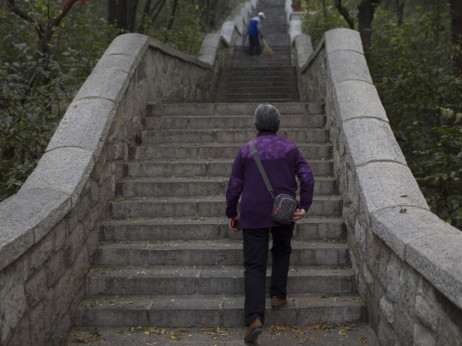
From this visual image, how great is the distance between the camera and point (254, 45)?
1473 cm

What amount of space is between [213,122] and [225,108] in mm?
567

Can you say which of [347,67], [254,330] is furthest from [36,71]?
[254,330]

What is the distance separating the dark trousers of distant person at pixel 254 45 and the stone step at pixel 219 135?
30.3 feet

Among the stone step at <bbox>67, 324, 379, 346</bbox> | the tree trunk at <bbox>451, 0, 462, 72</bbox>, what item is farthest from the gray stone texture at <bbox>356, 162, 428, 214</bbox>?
the tree trunk at <bbox>451, 0, 462, 72</bbox>

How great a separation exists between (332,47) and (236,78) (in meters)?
6.46

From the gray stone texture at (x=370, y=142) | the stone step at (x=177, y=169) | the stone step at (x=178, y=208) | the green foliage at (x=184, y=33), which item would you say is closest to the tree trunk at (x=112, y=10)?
the green foliage at (x=184, y=33)

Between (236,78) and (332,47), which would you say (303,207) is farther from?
(236,78)

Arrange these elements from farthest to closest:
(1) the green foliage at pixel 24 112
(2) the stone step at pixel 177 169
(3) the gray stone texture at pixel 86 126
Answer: (2) the stone step at pixel 177 169 < (1) the green foliage at pixel 24 112 < (3) the gray stone texture at pixel 86 126

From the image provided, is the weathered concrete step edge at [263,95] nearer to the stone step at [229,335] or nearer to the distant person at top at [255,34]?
the distant person at top at [255,34]

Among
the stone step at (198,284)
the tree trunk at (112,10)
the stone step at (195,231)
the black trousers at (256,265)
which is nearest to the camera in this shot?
the black trousers at (256,265)

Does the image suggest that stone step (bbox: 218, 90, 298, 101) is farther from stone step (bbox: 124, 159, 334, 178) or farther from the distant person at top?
stone step (bbox: 124, 159, 334, 178)

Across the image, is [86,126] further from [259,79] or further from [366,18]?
[259,79]

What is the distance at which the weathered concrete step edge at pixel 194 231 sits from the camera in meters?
4.46

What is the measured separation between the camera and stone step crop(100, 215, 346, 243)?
4.46m
